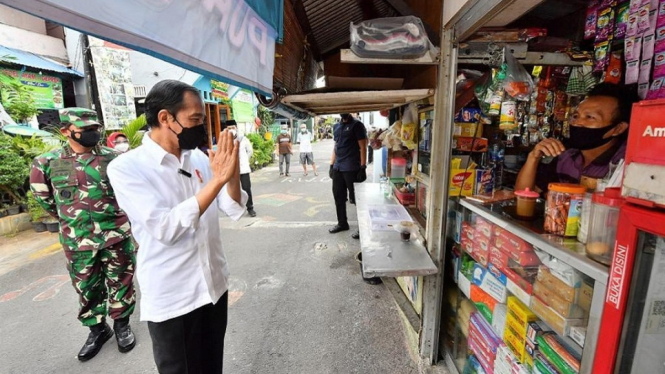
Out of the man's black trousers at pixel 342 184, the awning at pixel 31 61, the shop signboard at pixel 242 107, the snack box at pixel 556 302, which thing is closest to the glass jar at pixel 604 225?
the snack box at pixel 556 302

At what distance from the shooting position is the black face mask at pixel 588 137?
1.53 metres

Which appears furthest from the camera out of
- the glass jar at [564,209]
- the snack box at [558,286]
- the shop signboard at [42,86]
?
the shop signboard at [42,86]

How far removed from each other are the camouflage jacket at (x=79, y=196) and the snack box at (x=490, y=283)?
269 cm

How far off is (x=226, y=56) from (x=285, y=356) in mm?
2244

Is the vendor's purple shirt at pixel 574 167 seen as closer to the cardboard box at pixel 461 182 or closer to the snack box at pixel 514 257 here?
the cardboard box at pixel 461 182

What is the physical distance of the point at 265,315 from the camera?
2.96m

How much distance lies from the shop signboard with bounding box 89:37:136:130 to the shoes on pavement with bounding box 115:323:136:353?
5.69 m

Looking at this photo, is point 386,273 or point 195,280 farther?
point 386,273

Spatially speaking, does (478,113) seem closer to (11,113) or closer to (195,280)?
(195,280)

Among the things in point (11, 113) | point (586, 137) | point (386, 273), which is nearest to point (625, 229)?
point (586, 137)

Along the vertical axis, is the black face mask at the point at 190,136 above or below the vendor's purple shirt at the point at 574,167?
above

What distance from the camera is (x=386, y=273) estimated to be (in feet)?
6.21

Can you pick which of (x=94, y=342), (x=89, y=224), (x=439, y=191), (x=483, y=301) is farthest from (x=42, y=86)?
(x=483, y=301)

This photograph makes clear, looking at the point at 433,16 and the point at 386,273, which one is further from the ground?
the point at 433,16
